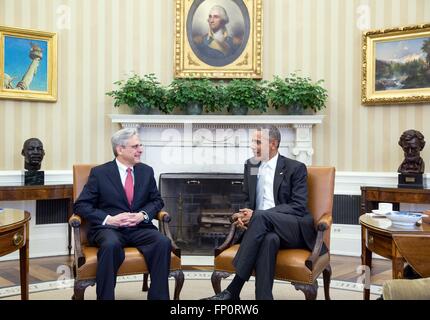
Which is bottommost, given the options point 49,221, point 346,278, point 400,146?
point 346,278

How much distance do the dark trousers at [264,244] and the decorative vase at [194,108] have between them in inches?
104

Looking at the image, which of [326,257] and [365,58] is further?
A: [365,58]

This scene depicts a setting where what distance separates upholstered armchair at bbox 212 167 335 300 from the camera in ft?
10.3

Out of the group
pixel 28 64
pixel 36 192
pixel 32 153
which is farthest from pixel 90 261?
pixel 28 64

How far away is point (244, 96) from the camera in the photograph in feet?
18.5

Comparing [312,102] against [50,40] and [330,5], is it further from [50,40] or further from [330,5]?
[50,40]

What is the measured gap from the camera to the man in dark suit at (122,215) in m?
3.12

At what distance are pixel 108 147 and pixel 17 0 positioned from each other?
2.17 m

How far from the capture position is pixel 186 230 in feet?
18.8

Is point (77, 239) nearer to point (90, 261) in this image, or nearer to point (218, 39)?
point (90, 261)

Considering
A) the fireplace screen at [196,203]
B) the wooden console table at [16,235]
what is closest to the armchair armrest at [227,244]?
the wooden console table at [16,235]

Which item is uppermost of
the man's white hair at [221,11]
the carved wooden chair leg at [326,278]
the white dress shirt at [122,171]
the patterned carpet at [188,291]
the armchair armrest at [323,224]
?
the man's white hair at [221,11]

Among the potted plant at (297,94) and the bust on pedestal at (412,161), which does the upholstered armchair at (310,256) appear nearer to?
the bust on pedestal at (412,161)
